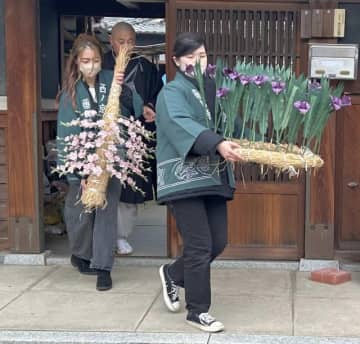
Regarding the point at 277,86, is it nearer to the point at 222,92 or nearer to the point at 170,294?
the point at 222,92

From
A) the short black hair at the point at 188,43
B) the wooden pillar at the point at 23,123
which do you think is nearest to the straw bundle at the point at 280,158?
the short black hair at the point at 188,43

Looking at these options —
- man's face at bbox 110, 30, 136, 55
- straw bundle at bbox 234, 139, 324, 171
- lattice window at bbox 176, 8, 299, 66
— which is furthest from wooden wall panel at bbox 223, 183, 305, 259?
straw bundle at bbox 234, 139, 324, 171

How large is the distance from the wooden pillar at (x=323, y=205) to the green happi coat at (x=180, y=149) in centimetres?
155

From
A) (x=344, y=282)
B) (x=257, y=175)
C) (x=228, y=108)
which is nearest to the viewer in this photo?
(x=228, y=108)

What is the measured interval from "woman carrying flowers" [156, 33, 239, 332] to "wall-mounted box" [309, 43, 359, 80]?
1487 millimetres

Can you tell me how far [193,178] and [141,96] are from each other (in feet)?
6.45

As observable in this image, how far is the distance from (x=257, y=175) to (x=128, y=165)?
123 cm

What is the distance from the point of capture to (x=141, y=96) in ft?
19.6

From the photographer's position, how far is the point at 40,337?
4.28m

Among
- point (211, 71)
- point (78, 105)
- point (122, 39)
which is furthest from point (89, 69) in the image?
point (211, 71)

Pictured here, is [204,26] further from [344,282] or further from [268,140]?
[344,282]

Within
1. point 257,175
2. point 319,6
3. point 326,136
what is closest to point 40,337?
point 257,175

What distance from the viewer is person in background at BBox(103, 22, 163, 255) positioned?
231 inches

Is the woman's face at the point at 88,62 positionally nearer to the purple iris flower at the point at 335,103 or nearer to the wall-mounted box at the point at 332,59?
the wall-mounted box at the point at 332,59
